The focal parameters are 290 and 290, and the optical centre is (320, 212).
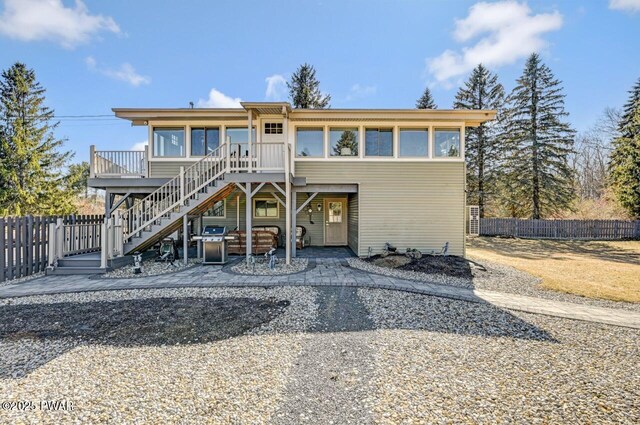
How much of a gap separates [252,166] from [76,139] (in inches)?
837

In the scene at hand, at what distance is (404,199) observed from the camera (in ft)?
35.4

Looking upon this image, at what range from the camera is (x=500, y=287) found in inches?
280

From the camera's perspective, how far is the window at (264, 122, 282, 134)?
11.4 metres

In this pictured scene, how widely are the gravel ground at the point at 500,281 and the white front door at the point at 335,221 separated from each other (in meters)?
4.01

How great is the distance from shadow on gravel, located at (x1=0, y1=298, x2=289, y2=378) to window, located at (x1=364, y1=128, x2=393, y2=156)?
7.20 metres

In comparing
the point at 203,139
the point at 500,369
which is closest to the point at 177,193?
the point at 203,139

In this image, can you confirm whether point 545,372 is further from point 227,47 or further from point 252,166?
point 227,47

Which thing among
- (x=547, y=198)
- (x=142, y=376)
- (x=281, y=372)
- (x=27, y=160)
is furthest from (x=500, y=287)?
(x=27, y=160)

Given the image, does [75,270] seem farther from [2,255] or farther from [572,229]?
[572,229]

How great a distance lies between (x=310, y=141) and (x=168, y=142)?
17.9ft

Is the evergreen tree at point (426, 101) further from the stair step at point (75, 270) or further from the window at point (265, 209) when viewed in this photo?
the stair step at point (75, 270)

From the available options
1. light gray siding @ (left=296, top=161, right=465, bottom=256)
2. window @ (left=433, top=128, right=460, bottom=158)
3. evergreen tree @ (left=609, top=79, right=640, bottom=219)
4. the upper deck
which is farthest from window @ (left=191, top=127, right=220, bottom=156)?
evergreen tree @ (left=609, top=79, right=640, bottom=219)

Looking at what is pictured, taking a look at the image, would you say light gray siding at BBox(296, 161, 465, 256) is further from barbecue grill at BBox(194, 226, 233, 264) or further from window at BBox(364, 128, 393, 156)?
barbecue grill at BBox(194, 226, 233, 264)

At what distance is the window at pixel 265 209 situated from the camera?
1340 cm
